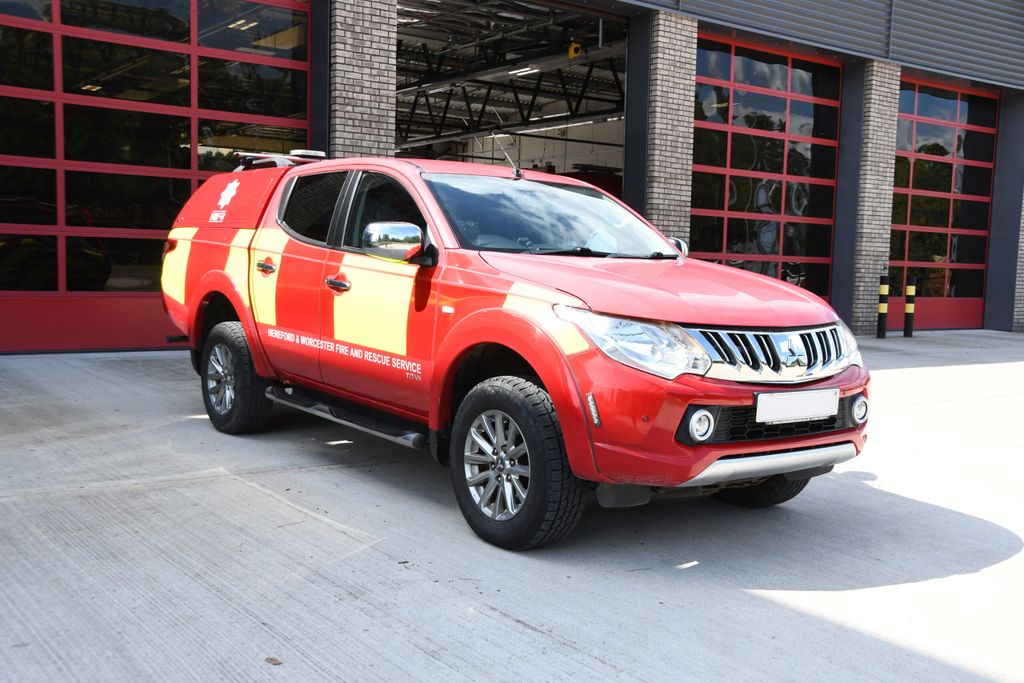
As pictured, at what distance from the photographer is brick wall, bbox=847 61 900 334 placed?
1655 cm

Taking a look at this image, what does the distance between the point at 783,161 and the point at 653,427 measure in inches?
531

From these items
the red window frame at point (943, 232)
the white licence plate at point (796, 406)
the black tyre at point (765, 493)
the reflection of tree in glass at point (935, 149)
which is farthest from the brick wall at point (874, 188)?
the white licence plate at point (796, 406)

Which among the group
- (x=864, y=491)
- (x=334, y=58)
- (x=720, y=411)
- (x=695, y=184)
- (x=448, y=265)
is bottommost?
(x=864, y=491)

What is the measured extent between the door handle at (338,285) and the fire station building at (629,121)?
6.23 meters

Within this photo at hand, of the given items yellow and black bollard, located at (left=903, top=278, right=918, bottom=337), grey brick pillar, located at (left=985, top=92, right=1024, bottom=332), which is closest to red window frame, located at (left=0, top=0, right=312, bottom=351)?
yellow and black bollard, located at (left=903, top=278, right=918, bottom=337)

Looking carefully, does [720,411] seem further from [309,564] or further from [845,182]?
[845,182]

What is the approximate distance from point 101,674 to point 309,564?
1142 millimetres

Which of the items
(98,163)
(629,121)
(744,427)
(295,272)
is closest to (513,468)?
(744,427)

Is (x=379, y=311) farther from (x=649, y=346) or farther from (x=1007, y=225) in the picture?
(x=1007, y=225)

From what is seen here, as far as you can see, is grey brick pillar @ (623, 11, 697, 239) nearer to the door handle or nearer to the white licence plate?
the door handle

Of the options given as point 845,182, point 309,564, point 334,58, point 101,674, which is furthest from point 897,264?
point 101,674

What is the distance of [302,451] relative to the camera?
20.5 ft

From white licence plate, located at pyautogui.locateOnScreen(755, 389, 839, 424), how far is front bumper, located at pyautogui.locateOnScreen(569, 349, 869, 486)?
0.22 feet

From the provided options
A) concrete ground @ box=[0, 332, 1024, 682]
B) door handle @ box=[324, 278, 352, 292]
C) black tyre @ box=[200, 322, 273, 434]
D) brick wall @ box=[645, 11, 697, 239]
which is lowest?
concrete ground @ box=[0, 332, 1024, 682]
